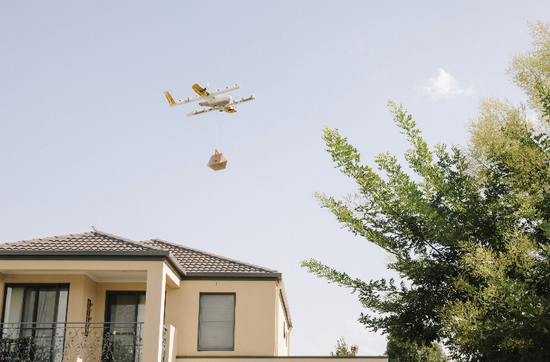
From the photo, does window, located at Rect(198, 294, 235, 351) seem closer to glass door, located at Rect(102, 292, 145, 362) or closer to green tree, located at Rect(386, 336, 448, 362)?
glass door, located at Rect(102, 292, 145, 362)

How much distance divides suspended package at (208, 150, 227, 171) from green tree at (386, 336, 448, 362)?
18216 millimetres

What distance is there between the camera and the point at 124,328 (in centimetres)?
1698

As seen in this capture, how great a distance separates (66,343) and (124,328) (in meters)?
1.69

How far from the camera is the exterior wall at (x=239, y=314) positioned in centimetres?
1741

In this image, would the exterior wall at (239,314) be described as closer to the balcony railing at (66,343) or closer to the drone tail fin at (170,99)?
the balcony railing at (66,343)

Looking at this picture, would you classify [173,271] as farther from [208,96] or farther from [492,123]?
[492,123]

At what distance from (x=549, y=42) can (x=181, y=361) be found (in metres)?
14.5

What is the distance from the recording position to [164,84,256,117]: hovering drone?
16156mm

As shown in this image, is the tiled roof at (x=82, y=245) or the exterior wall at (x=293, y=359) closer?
the tiled roof at (x=82, y=245)

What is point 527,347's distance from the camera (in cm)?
1486

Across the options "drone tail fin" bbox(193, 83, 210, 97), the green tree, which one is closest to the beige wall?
"drone tail fin" bbox(193, 83, 210, 97)

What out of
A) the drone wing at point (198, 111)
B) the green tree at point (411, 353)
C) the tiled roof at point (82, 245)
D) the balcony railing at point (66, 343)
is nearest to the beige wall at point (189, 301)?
the balcony railing at point (66, 343)

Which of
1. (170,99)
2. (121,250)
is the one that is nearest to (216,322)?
(121,250)

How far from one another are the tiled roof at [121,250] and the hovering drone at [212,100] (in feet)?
13.5
